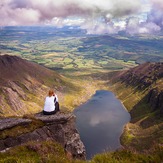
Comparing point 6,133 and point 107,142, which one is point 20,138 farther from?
point 107,142

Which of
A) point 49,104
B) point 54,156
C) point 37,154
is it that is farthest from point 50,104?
point 54,156

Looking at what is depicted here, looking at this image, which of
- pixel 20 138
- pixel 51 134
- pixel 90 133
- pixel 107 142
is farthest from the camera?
pixel 90 133

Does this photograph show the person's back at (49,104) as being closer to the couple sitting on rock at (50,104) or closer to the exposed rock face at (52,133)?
the couple sitting on rock at (50,104)

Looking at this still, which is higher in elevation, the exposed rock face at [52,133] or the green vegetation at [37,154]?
the green vegetation at [37,154]

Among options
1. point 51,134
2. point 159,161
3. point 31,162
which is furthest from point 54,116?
point 159,161

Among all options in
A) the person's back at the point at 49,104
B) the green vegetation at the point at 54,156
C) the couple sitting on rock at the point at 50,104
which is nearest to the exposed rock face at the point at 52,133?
the couple sitting on rock at the point at 50,104

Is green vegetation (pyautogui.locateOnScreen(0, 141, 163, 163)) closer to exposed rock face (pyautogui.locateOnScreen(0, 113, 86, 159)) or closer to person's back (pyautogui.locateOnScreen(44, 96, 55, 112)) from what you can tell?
exposed rock face (pyautogui.locateOnScreen(0, 113, 86, 159))

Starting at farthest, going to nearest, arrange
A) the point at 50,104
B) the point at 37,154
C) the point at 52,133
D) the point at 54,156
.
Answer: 1. the point at 50,104
2. the point at 52,133
3. the point at 37,154
4. the point at 54,156

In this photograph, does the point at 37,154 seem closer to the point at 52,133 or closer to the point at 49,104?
the point at 52,133

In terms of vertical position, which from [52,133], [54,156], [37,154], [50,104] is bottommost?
[52,133]
